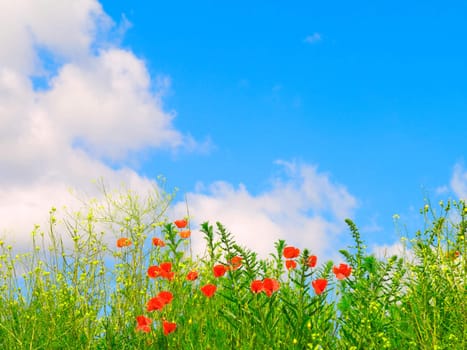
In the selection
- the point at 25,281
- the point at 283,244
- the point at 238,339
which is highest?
the point at 25,281

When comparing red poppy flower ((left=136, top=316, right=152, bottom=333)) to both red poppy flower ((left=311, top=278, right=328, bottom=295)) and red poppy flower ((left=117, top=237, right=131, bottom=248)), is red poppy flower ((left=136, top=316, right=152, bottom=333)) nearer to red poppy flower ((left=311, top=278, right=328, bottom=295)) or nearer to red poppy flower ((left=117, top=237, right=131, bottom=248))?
red poppy flower ((left=117, top=237, right=131, bottom=248))

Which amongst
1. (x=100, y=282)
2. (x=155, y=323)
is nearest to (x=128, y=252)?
(x=100, y=282)

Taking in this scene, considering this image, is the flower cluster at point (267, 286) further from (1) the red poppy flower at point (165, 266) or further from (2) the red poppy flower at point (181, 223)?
(2) the red poppy flower at point (181, 223)

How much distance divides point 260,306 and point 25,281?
3564 millimetres

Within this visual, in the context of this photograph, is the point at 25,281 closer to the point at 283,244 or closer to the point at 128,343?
the point at 128,343

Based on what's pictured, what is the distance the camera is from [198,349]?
466 centimetres

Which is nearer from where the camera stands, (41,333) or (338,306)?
(338,306)

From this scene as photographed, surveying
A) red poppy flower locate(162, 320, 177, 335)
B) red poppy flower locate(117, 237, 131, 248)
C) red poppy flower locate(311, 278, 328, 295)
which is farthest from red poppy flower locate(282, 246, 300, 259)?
red poppy flower locate(117, 237, 131, 248)

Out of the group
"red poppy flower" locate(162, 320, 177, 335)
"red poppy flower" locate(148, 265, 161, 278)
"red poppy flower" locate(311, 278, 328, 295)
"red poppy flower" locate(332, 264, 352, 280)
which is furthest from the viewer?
"red poppy flower" locate(148, 265, 161, 278)

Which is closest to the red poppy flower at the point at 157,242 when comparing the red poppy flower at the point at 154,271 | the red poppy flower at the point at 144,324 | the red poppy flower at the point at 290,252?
the red poppy flower at the point at 154,271

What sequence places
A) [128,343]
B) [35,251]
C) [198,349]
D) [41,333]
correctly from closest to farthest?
[198,349], [128,343], [41,333], [35,251]

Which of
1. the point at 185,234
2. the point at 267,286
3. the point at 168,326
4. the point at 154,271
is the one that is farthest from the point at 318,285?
the point at 185,234

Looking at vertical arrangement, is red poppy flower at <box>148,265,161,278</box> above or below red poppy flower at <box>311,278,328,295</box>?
above

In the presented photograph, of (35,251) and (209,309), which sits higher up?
(35,251)
